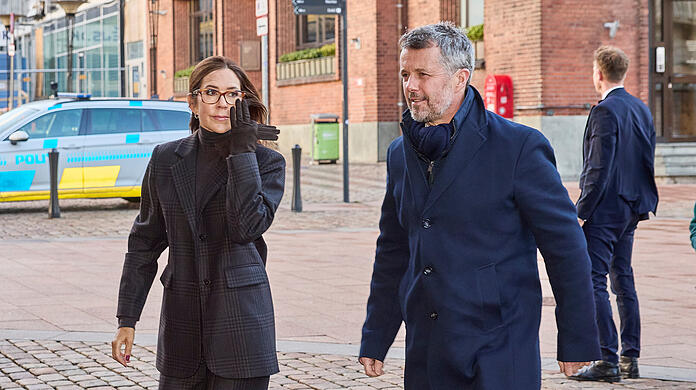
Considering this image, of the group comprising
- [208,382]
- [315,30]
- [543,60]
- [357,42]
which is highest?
[315,30]

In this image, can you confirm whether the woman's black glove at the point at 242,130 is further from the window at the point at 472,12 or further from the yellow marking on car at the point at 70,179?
the window at the point at 472,12

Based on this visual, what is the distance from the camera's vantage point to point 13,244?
41.7 ft

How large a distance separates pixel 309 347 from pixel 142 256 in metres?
3.25

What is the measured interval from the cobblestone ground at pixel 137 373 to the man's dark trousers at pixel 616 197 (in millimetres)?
393

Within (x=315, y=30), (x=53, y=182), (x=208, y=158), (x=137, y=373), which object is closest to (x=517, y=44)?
(x=53, y=182)

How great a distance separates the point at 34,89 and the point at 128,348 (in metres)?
54.8

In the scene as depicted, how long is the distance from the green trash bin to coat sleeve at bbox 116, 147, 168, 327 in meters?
24.5

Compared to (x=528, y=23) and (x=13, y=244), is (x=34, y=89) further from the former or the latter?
(x=13, y=244)

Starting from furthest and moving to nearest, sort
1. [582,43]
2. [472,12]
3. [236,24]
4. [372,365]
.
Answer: [236,24], [472,12], [582,43], [372,365]

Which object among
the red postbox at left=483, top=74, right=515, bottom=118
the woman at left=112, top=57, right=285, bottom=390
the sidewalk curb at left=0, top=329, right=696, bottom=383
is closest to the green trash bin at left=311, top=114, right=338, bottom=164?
the red postbox at left=483, top=74, right=515, bottom=118

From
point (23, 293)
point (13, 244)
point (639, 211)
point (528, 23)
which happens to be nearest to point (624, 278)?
point (639, 211)

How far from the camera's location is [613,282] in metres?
6.46

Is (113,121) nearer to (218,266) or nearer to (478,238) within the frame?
(218,266)

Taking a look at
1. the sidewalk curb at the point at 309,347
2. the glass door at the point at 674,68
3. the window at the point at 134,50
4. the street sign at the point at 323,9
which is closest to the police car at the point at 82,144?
the street sign at the point at 323,9
